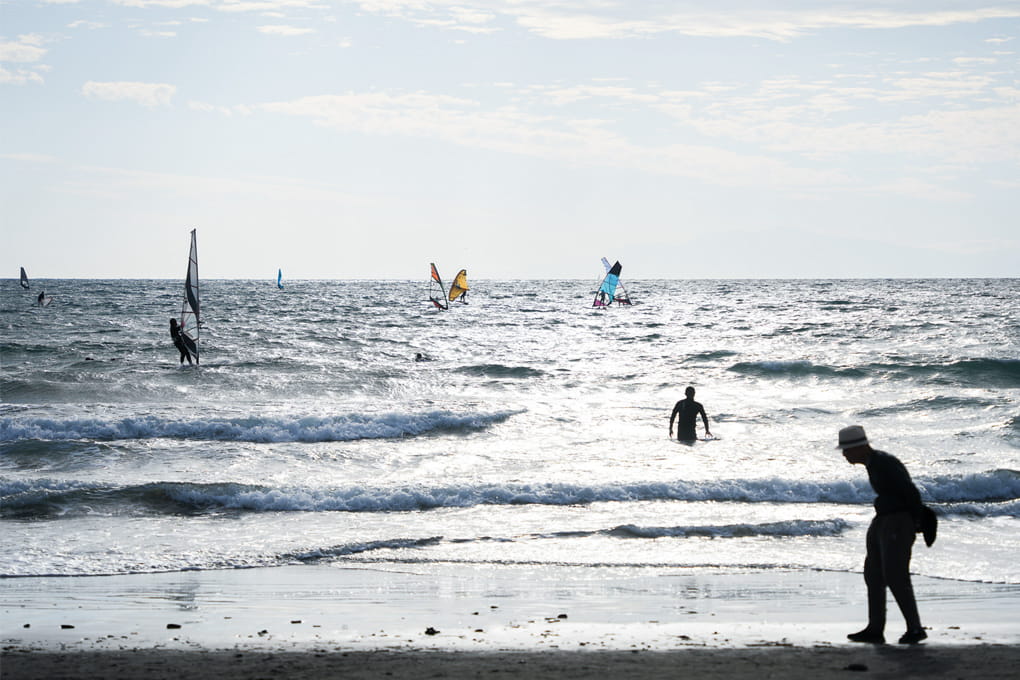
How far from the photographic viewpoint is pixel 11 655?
21.0ft

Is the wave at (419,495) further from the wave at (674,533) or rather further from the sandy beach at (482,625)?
the sandy beach at (482,625)

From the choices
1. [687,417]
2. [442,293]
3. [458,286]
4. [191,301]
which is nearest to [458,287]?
[458,286]

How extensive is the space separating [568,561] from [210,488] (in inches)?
235

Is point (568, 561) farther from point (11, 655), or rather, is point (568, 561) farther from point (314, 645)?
point (11, 655)

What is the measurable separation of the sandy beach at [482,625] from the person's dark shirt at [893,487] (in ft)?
2.89

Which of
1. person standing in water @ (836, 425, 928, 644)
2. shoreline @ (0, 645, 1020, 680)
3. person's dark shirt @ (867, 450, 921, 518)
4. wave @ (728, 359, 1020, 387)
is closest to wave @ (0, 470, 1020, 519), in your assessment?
shoreline @ (0, 645, 1020, 680)

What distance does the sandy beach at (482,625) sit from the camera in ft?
20.2

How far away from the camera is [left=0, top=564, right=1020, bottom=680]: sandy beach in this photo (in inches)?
242

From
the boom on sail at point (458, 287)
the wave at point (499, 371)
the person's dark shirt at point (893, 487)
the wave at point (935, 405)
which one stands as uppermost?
the boom on sail at point (458, 287)

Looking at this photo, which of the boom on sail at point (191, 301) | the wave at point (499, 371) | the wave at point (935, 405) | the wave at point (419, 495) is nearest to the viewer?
the wave at point (419, 495)

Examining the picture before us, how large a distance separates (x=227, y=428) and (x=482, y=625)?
1364 cm

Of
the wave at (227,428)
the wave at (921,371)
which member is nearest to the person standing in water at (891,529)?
the wave at (227,428)

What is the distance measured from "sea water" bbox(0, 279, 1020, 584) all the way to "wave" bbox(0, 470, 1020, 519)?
0.14 ft

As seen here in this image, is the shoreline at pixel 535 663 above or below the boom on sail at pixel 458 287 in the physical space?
below
